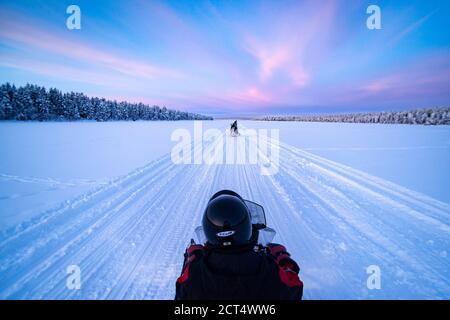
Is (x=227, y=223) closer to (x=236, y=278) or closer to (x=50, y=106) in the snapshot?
(x=236, y=278)

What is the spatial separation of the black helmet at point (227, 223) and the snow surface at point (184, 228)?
1.37m

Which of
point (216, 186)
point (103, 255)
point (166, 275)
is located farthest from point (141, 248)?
point (216, 186)

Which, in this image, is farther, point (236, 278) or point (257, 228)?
point (257, 228)

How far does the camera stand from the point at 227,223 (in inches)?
69.6

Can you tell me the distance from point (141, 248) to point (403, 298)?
3.38 meters

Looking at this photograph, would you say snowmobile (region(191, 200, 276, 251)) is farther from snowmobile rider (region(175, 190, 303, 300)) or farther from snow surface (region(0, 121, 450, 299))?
snow surface (region(0, 121, 450, 299))

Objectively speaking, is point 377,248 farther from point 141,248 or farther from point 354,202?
point 141,248

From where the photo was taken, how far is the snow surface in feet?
9.20

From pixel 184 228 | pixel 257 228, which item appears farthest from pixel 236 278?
pixel 184 228

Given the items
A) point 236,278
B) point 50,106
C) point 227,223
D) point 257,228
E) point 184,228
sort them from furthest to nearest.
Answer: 1. point 50,106
2. point 184,228
3. point 257,228
4. point 227,223
5. point 236,278

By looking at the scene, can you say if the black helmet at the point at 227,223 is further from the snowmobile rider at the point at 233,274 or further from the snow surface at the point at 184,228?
the snow surface at the point at 184,228

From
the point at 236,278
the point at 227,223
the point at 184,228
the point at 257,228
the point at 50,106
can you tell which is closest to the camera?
the point at 236,278

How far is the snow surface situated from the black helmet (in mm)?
1366

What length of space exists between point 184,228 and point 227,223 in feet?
8.15
